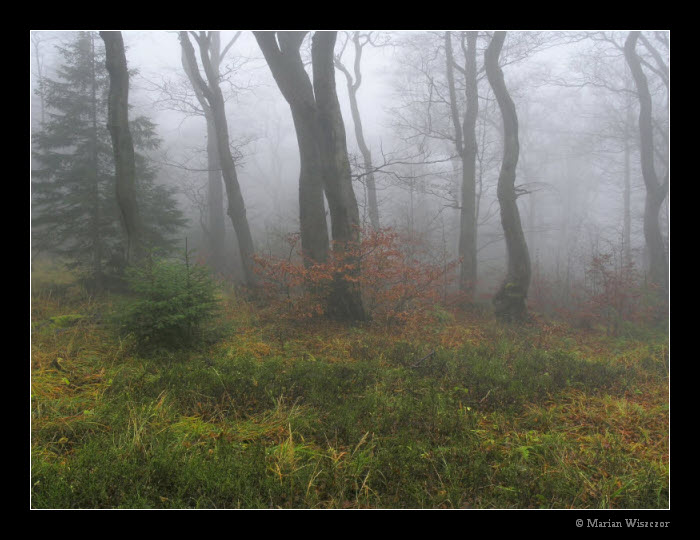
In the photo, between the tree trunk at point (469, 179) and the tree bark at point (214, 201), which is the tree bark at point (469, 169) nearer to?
the tree trunk at point (469, 179)

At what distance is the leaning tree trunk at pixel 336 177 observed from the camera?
21.9 feet

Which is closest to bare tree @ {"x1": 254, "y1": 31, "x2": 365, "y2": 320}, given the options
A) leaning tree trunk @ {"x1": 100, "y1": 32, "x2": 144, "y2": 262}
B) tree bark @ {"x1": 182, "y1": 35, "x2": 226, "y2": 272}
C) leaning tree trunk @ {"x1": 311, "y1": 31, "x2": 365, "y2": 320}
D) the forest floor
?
leaning tree trunk @ {"x1": 311, "y1": 31, "x2": 365, "y2": 320}

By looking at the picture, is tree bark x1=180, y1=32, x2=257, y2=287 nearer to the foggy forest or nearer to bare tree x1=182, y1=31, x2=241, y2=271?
the foggy forest

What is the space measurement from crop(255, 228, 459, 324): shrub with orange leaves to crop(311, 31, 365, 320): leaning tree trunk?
0.08 m

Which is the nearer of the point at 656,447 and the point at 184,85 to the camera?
the point at 656,447

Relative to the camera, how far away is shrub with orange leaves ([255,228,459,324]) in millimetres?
6723

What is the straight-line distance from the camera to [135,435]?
2.80 metres

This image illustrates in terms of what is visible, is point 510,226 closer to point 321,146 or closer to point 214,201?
point 321,146

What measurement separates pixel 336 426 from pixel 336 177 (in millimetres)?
4692

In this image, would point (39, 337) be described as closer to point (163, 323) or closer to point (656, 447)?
point (163, 323)

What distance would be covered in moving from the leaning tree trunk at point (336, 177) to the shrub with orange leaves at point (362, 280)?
0.08m

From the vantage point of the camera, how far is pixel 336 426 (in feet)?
10.6
